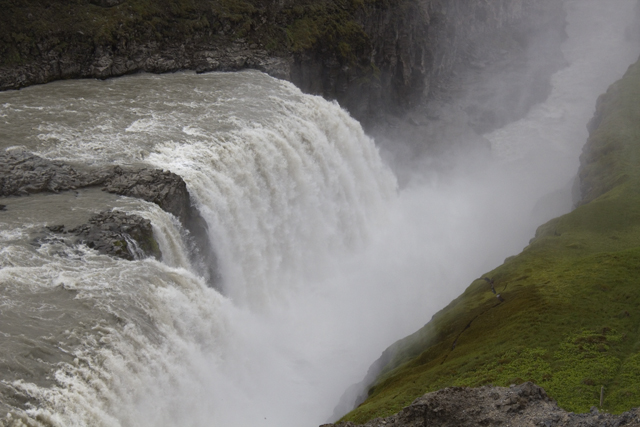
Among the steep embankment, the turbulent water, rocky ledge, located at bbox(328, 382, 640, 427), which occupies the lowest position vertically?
rocky ledge, located at bbox(328, 382, 640, 427)

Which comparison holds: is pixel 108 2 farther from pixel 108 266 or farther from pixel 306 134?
pixel 108 266

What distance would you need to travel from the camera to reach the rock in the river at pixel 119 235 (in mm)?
27938

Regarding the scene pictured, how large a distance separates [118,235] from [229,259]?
9561 millimetres

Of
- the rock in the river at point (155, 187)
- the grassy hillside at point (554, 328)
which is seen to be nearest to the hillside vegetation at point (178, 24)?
the rock in the river at point (155, 187)

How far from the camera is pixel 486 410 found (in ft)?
76.9

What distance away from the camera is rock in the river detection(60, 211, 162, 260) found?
91.7ft

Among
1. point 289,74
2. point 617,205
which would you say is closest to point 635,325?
point 617,205

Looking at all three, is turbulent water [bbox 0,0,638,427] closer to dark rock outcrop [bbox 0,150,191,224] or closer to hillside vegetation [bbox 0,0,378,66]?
dark rock outcrop [bbox 0,150,191,224]

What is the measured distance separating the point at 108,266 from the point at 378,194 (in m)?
34.4

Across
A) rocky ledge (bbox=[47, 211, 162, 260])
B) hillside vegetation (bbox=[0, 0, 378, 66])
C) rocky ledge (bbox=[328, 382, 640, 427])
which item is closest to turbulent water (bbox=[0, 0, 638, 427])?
rocky ledge (bbox=[47, 211, 162, 260])

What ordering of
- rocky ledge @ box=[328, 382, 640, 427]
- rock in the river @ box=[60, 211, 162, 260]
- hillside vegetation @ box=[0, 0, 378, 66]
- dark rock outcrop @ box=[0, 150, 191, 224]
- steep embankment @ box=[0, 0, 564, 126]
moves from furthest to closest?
steep embankment @ box=[0, 0, 564, 126], hillside vegetation @ box=[0, 0, 378, 66], dark rock outcrop @ box=[0, 150, 191, 224], rock in the river @ box=[60, 211, 162, 260], rocky ledge @ box=[328, 382, 640, 427]

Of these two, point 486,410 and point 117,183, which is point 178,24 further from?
point 486,410

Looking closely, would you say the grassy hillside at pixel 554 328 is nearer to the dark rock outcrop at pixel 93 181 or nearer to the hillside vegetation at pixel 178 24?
the dark rock outcrop at pixel 93 181

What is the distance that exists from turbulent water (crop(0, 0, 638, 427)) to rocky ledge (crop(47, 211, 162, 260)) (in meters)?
0.72
